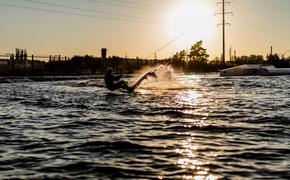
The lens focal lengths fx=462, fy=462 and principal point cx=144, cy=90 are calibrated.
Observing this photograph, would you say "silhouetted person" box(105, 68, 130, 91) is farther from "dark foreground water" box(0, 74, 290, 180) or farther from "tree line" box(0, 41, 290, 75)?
"tree line" box(0, 41, 290, 75)

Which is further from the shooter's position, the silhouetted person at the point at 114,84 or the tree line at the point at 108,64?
the tree line at the point at 108,64

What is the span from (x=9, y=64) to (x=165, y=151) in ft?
186

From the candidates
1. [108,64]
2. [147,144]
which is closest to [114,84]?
[147,144]

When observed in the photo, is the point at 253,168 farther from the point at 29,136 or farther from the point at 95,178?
the point at 29,136

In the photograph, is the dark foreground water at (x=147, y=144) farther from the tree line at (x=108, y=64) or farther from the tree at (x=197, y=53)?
the tree at (x=197, y=53)

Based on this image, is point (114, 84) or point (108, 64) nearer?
point (114, 84)

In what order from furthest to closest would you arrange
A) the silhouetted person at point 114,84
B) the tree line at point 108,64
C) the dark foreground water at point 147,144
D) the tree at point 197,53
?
the tree at point 197,53, the tree line at point 108,64, the silhouetted person at point 114,84, the dark foreground water at point 147,144

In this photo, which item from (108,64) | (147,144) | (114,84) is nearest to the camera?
(147,144)

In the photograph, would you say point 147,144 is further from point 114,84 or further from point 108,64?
point 108,64

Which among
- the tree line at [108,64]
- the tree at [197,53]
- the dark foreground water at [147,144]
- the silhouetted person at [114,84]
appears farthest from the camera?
the tree at [197,53]

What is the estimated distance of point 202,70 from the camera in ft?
299

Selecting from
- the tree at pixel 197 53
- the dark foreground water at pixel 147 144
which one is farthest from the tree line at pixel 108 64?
the dark foreground water at pixel 147 144

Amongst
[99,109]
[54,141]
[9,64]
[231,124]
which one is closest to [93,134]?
[54,141]

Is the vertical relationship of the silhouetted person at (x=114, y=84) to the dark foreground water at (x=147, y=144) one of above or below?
above
